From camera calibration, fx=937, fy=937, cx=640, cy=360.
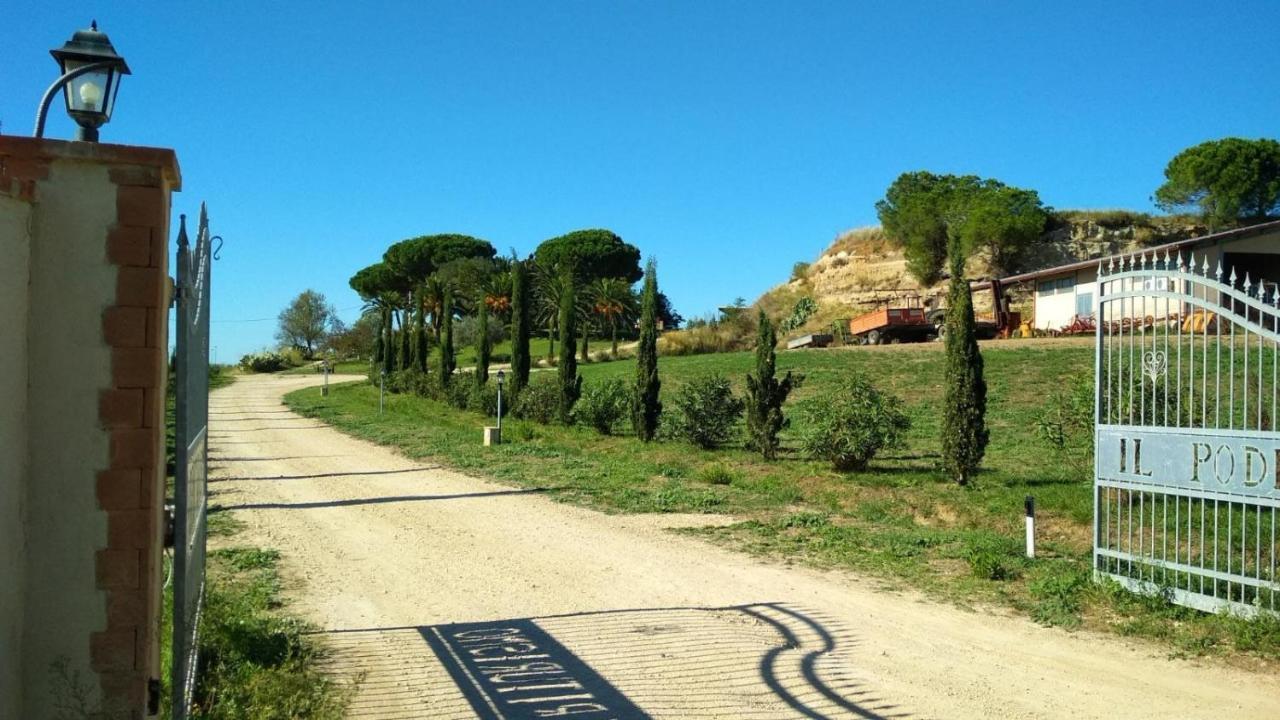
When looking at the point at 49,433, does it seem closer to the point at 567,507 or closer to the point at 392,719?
the point at 392,719

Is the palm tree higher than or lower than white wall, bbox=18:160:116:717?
higher

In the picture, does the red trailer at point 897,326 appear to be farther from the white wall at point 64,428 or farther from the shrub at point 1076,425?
the white wall at point 64,428

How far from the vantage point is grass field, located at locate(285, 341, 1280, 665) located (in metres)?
7.39

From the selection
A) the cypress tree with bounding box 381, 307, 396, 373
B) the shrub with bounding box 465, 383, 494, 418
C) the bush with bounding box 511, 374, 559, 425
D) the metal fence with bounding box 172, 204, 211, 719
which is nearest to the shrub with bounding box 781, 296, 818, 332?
the cypress tree with bounding box 381, 307, 396, 373

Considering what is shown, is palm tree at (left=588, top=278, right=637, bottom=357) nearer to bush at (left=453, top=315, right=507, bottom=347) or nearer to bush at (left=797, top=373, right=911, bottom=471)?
bush at (left=453, top=315, right=507, bottom=347)

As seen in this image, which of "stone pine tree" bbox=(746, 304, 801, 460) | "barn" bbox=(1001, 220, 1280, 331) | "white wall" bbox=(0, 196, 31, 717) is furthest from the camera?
"barn" bbox=(1001, 220, 1280, 331)

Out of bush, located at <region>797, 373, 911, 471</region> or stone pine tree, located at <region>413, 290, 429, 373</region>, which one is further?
stone pine tree, located at <region>413, 290, 429, 373</region>

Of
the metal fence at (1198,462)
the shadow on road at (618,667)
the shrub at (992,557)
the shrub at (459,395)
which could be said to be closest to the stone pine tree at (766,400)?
the shrub at (992,557)

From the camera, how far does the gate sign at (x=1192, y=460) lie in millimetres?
6559

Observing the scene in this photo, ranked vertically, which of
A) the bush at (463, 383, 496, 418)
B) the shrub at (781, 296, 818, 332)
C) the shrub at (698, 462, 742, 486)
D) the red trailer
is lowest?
the shrub at (698, 462, 742, 486)

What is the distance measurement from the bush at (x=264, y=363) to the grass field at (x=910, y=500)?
51.1 meters

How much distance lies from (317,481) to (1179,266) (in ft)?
43.4

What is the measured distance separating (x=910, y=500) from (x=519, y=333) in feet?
63.3

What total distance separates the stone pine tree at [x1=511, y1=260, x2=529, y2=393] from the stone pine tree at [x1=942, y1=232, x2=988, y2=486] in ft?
54.5
